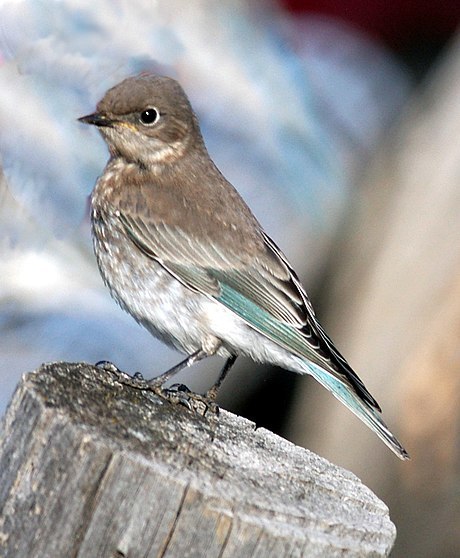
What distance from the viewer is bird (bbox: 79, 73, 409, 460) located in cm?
394

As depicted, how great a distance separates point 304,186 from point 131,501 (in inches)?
167

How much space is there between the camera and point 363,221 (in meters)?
6.35

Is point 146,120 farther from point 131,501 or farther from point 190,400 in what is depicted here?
point 131,501

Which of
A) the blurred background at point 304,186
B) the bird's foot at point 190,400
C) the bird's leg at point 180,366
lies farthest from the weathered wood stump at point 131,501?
the blurred background at point 304,186

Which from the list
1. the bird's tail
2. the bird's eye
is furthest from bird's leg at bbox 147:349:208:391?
the bird's eye

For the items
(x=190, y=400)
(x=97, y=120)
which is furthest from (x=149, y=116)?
(x=190, y=400)

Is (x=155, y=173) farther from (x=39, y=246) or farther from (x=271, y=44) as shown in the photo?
(x=271, y=44)

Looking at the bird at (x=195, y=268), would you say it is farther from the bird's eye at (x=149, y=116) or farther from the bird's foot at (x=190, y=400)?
the bird's foot at (x=190, y=400)

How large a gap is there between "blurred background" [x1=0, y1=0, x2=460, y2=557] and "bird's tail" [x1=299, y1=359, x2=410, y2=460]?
193 cm

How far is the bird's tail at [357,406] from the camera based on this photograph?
11.9 feet

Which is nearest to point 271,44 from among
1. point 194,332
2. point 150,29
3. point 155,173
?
point 150,29

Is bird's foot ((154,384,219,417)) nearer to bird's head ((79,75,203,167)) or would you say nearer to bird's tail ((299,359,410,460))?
bird's tail ((299,359,410,460))

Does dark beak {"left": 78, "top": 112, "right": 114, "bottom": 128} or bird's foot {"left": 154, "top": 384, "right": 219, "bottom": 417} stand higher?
dark beak {"left": 78, "top": 112, "right": 114, "bottom": 128}

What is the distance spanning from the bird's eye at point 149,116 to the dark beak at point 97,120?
0.13m
